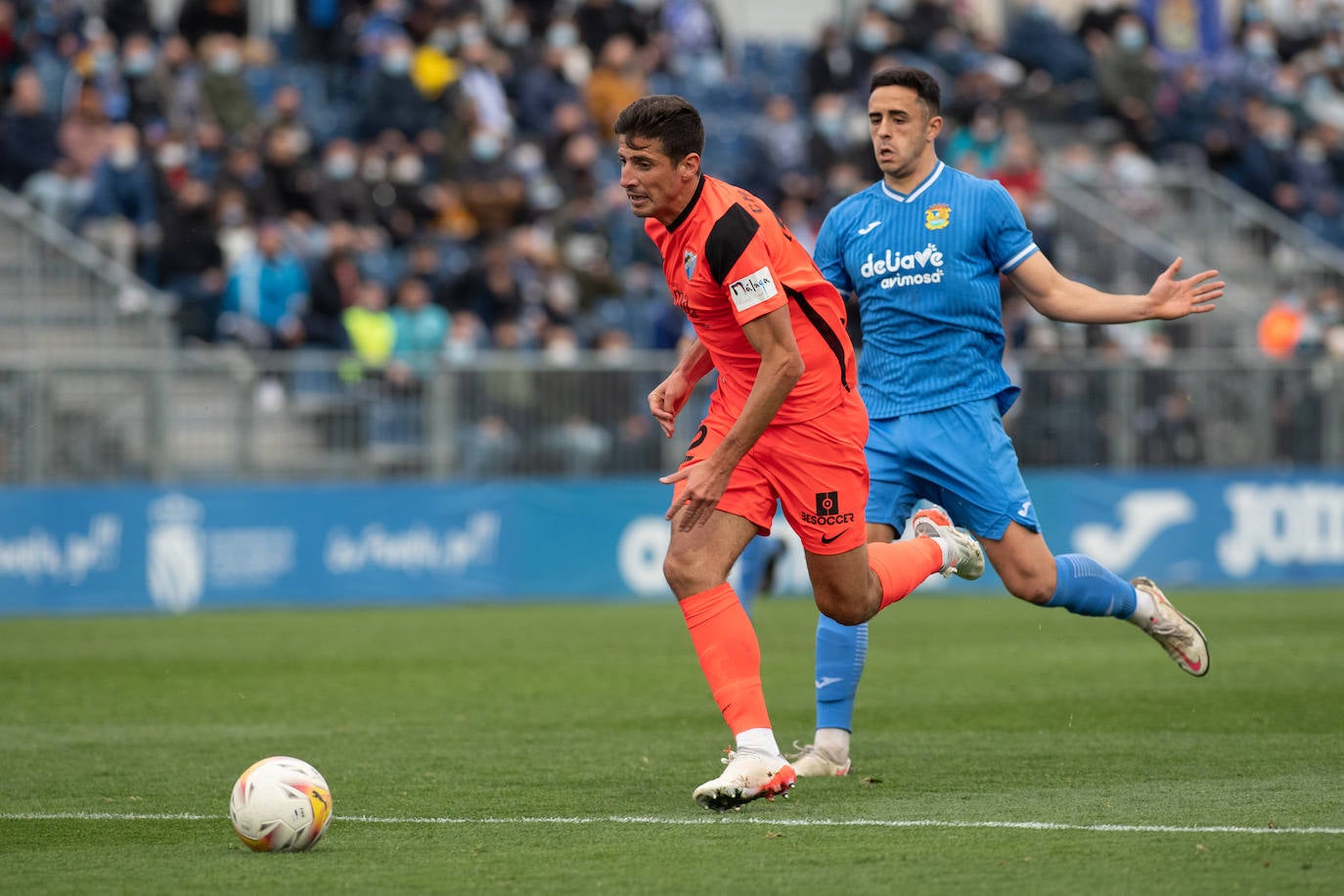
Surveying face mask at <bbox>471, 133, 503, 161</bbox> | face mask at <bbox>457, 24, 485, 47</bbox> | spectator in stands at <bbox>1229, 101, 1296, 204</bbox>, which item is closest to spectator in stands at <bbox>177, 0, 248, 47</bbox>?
face mask at <bbox>457, 24, 485, 47</bbox>

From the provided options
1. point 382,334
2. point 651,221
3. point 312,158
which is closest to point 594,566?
point 382,334

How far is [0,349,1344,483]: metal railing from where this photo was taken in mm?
16750

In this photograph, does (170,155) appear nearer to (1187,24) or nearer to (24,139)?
(24,139)

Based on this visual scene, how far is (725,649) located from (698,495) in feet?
2.01

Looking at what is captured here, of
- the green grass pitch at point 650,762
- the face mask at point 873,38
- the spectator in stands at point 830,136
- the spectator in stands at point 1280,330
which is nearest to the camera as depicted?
the green grass pitch at point 650,762

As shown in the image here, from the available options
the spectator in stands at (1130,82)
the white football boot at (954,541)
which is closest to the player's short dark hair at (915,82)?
the white football boot at (954,541)

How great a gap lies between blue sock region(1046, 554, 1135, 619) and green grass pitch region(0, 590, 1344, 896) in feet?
1.99

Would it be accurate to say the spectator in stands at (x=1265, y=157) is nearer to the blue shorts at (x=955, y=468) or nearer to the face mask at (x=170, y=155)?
the face mask at (x=170, y=155)

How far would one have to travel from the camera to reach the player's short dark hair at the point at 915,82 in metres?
7.59

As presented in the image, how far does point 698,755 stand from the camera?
315 inches

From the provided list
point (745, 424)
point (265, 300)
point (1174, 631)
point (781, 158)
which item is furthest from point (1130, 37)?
point (745, 424)

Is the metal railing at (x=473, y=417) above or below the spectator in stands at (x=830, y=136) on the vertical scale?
below

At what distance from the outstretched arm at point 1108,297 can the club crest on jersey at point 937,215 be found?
340 millimetres

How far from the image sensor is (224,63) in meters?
20.3
